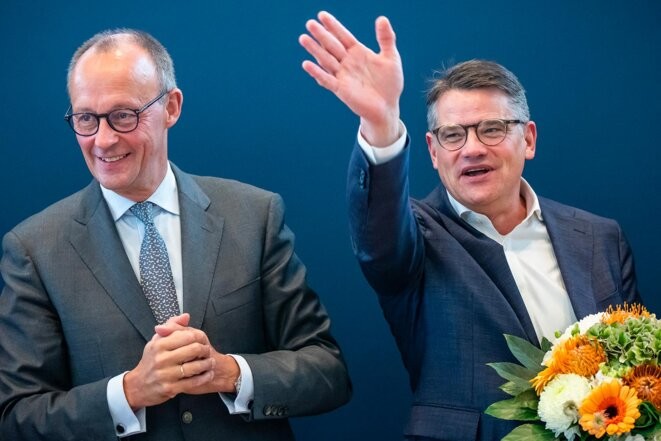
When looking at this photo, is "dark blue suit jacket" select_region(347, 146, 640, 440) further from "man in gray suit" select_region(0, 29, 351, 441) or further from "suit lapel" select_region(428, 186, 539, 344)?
"man in gray suit" select_region(0, 29, 351, 441)

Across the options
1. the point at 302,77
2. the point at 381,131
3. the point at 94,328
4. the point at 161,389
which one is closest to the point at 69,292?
the point at 94,328

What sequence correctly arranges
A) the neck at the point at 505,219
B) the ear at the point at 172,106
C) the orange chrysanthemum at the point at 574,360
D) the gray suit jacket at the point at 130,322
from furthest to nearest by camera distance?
the neck at the point at 505,219 → the ear at the point at 172,106 → the gray suit jacket at the point at 130,322 → the orange chrysanthemum at the point at 574,360

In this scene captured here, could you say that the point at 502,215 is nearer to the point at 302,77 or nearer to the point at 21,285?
the point at 302,77

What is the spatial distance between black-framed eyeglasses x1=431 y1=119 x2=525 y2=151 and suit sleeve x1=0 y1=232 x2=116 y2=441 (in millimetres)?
1046

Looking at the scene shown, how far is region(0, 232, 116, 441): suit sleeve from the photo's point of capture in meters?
2.57

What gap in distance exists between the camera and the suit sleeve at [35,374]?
8.43 ft

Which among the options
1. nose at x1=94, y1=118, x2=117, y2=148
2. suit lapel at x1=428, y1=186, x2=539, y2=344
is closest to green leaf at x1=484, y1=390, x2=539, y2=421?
suit lapel at x1=428, y1=186, x2=539, y2=344

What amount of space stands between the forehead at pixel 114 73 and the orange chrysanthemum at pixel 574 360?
1153 millimetres

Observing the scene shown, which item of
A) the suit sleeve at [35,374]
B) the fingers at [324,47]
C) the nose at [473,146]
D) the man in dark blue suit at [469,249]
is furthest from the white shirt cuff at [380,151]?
the suit sleeve at [35,374]

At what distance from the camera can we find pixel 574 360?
2.43 meters

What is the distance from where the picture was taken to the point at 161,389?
2508 millimetres

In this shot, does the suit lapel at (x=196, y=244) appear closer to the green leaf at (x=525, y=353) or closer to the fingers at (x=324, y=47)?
the fingers at (x=324, y=47)

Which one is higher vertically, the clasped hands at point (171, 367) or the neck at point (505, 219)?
the neck at point (505, 219)

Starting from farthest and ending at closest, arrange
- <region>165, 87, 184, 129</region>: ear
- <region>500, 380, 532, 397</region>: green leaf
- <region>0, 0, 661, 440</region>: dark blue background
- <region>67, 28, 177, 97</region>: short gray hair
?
1. <region>0, 0, 661, 440</region>: dark blue background
2. <region>165, 87, 184, 129</region>: ear
3. <region>67, 28, 177, 97</region>: short gray hair
4. <region>500, 380, 532, 397</region>: green leaf
